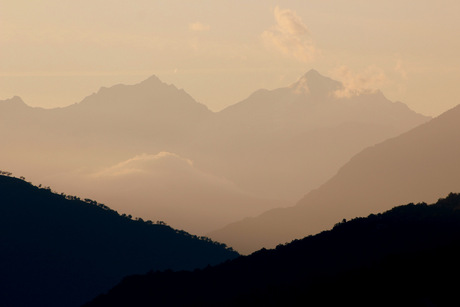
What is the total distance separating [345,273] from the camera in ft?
368

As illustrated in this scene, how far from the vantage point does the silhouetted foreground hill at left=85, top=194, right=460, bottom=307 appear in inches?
3861

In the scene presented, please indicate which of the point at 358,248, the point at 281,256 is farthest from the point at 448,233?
the point at 281,256

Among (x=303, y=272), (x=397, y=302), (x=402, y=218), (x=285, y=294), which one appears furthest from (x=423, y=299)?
(x=402, y=218)

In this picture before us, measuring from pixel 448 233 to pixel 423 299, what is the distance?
115 feet

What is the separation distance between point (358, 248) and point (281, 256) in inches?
898


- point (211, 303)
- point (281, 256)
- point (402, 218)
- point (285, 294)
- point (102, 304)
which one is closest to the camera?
point (285, 294)

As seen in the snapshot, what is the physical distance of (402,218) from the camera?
5802 inches

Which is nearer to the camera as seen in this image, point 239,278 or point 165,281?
point 239,278

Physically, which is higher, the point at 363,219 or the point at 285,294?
the point at 363,219

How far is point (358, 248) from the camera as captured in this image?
139750 mm

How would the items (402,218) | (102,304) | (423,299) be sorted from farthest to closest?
1. (102,304)
2. (402,218)
3. (423,299)

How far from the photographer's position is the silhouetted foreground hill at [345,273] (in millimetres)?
98062

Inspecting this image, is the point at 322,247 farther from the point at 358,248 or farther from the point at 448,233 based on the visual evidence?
the point at 448,233

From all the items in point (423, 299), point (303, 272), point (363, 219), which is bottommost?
point (423, 299)
